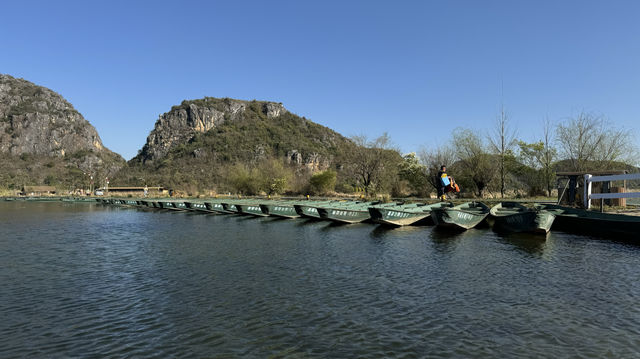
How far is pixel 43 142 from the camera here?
173 metres

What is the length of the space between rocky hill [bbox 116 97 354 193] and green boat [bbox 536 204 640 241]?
97.9m

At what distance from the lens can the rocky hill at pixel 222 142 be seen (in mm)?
133875

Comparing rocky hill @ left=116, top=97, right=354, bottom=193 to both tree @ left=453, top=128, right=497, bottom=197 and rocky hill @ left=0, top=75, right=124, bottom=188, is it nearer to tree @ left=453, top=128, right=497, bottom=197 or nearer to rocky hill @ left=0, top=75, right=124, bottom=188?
rocky hill @ left=0, top=75, right=124, bottom=188

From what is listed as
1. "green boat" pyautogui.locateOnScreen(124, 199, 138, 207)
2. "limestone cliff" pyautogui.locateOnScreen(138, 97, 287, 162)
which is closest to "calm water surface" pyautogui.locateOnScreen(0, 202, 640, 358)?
"green boat" pyautogui.locateOnScreen(124, 199, 138, 207)

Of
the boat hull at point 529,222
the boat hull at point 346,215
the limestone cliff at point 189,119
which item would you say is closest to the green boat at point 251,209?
the boat hull at point 346,215

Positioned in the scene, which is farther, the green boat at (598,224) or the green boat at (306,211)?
the green boat at (306,211)

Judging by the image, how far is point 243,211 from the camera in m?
40.6

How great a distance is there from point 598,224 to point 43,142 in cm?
21219

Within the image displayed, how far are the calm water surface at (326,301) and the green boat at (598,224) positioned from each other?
136cm

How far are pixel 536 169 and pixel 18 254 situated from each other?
177ft

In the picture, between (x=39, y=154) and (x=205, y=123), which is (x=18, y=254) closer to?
(x=205, y=123)

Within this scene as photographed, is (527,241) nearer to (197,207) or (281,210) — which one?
(281,210)

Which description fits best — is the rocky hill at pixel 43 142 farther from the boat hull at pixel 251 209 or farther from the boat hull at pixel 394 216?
the boat hull at pixel 394 216

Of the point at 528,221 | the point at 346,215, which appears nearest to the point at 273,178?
the point at 346,215
